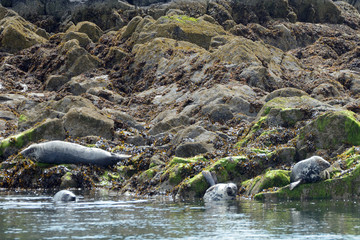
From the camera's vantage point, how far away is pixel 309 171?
11820 mm

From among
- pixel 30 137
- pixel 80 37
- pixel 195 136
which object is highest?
pixel 80 37

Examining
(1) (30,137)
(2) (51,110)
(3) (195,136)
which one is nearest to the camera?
(3) (195,136)

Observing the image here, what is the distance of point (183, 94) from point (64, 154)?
8.81 meters

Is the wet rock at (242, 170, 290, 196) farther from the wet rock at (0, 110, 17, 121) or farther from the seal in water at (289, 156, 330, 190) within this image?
the wet rock at (0, 110, 17, 121)

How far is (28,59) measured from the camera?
108ft

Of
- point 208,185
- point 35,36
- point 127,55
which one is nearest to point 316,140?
point 208,185

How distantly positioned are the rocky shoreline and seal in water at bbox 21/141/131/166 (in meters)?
0.21

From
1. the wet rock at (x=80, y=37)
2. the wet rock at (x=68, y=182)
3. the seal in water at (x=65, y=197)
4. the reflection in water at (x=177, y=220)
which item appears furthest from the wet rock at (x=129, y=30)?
the reflection in water at (x=177, y=220)

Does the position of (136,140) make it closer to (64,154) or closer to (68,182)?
(64,154)

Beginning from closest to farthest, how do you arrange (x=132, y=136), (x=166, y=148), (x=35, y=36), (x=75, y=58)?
(x=166, y=148) < (x=132, y=136) < (x=75, y=58) < (x=35, y=36)

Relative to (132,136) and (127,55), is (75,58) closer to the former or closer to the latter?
(127,55)

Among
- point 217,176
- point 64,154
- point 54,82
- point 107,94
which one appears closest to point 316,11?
point 54,82

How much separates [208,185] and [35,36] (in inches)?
1016

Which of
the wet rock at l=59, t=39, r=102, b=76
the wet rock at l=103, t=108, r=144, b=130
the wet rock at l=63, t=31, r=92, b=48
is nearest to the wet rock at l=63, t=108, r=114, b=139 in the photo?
the wet rock at l=103, t=108, r=144, b=130
